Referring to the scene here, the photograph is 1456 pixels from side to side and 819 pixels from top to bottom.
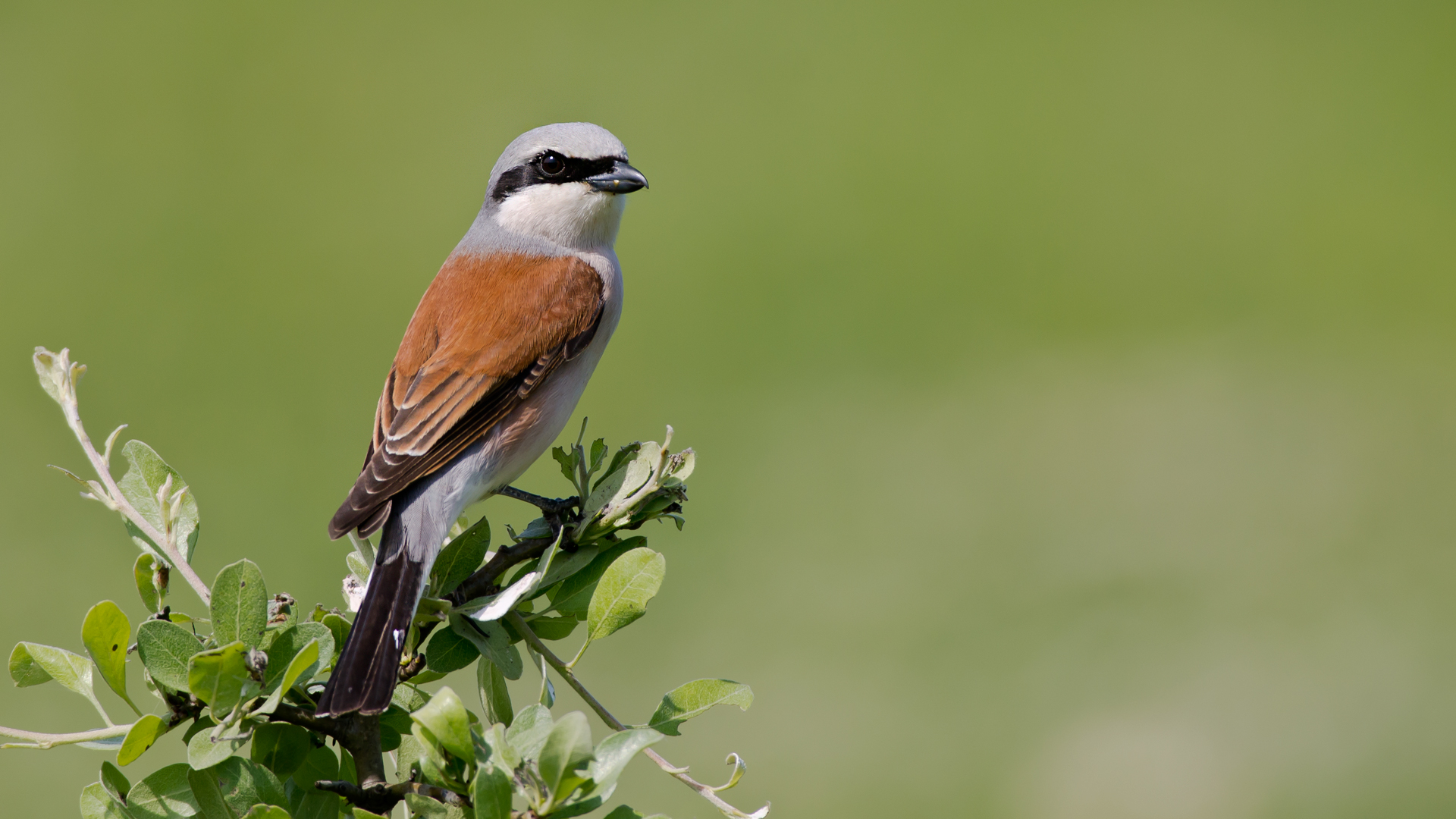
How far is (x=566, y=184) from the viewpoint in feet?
10.5

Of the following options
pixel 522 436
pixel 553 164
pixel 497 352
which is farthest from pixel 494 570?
pixel 553 164

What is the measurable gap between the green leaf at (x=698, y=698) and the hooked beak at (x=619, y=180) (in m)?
1.84

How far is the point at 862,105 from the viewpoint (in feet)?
33.2

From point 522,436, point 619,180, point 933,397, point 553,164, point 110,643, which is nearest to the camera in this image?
point 110,643

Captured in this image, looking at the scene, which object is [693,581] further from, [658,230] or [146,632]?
[146,632]

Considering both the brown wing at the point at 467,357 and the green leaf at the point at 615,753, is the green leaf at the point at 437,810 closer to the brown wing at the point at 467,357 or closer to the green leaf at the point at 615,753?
the green leaf at the point at 615,753

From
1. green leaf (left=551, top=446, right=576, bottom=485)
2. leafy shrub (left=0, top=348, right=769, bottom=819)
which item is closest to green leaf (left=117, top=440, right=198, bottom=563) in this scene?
leafy shrub (left=0, top=348, right=769, bottom=819)

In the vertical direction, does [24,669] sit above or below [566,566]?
below

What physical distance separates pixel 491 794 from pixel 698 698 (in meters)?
0.31

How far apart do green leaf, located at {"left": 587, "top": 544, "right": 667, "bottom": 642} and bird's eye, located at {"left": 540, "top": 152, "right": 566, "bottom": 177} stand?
1891 mm

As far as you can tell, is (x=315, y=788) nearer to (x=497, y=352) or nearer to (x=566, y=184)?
(x=497, y=352)

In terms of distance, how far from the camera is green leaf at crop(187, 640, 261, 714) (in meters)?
1.26

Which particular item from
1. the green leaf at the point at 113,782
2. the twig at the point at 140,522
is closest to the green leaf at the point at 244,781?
the green leaf at the point at 113,782

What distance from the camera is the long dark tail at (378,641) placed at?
1341mm
